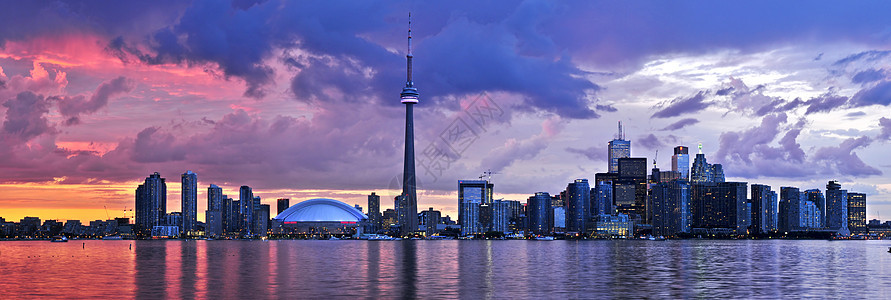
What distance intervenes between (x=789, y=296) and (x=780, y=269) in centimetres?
A: 5718

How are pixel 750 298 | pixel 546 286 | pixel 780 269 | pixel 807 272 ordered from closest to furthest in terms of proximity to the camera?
pixel 750 298 → pixel 546 286 → pixel 807 272 → pixel 780 269

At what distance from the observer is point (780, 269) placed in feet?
458

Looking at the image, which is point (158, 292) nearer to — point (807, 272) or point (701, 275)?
point (701, 275)

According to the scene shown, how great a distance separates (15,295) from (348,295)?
108ft

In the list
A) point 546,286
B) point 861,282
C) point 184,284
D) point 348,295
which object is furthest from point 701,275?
point 184,284

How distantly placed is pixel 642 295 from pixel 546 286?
48.3 feet

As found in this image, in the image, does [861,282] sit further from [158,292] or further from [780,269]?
[158,292]

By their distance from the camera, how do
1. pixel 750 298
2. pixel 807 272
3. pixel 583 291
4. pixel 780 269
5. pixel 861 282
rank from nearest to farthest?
pixel 750 298
pixel 583 291
pixel 861 282
pixel 807 272
pixel 780 269

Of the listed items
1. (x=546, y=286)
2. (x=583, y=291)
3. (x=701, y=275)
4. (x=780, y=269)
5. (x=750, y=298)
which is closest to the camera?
(x=750, y=298)

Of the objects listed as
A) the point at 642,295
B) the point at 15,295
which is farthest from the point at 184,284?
the point at 642,295

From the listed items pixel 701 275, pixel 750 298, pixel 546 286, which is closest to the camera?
pixel 750 298

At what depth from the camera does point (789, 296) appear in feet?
283

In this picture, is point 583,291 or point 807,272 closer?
point 583,291

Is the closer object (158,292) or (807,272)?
(158,292)
